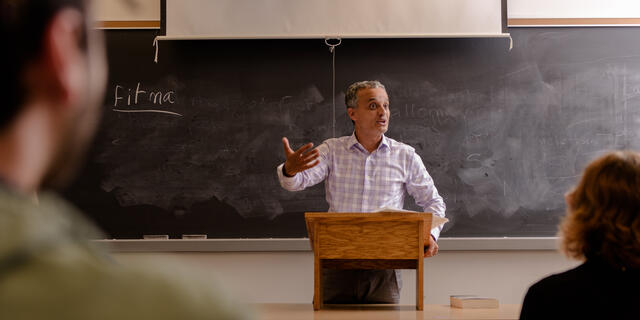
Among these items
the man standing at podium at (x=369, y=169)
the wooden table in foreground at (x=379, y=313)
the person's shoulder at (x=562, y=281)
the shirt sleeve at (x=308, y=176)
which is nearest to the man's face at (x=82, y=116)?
the person's shoulder at (x=562, y=281)

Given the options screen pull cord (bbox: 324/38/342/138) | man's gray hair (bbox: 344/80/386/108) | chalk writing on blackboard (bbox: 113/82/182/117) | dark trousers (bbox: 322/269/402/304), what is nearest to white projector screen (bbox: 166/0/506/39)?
screen pull cord (bbox: 324/38/342/138)

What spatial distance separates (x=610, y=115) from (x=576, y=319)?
3.13 meters

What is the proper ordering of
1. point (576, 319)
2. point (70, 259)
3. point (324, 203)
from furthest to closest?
point (324, 203)
point (576, 319)
point (70, 259)

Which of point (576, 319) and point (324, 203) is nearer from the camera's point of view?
point (576, 319)

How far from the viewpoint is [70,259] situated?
381 mm

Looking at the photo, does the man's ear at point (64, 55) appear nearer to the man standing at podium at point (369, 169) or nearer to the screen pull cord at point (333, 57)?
the man standing at podium at point (369, 169)

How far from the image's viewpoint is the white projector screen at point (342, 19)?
428 cm

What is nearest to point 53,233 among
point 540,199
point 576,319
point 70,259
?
point 70,259

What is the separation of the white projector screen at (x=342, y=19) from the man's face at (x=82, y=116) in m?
3.89

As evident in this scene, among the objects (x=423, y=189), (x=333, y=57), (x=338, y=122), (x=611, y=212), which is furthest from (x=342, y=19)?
(x=611, y=212)

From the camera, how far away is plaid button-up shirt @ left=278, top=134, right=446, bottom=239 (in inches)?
137

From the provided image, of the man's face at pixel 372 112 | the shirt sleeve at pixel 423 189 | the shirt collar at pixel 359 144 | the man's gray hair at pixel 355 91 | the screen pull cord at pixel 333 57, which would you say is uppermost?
the screen pull cord at pixel 333 57

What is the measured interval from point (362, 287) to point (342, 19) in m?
1.89

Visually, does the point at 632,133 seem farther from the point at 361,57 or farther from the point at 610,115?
the point at 361,57
